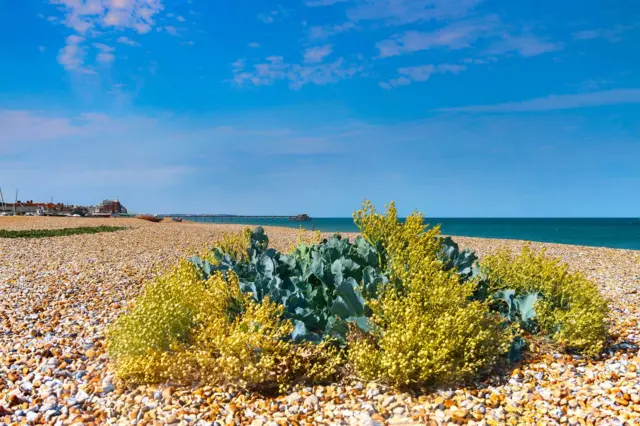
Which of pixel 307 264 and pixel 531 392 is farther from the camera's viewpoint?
pixel 307 264

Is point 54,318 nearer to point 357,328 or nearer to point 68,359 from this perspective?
point 68,359

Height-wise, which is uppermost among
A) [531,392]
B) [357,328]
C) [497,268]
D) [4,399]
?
[497,268]

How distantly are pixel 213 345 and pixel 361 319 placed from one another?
1.32 meters

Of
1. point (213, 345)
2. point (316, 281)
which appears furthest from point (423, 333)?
point (213, 345)

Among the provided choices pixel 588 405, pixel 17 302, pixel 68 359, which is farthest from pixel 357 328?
pixel 17 302

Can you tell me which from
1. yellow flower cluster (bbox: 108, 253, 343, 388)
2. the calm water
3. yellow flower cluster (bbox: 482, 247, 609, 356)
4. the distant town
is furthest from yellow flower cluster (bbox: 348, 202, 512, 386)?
the distant town

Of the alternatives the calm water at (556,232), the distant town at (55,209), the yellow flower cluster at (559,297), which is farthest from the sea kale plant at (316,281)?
the distant town at (55,209)

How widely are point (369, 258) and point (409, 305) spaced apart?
1.02m

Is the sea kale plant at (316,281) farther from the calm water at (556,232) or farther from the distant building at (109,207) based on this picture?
the distant building at (109,207)

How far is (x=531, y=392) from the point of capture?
354 centimetres

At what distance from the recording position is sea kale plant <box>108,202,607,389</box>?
3592mm

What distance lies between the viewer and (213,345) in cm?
396

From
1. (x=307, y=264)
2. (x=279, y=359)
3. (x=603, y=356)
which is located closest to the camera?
(x=279, y=359)

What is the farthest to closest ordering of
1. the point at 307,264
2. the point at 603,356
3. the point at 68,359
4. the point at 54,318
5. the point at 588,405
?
the point at 54,318 → the point at 307,264 → the point at 68,359 → the point at 603,356 → the point at 588,405
